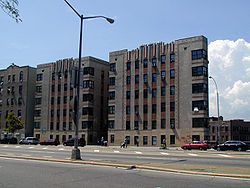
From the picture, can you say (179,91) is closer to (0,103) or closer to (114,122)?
(114,122)

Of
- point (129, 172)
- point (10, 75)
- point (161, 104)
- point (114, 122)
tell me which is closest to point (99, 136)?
point (114, 122)

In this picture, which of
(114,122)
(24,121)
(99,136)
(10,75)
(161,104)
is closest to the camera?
(161,104)

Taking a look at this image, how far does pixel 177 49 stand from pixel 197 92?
9265 mm

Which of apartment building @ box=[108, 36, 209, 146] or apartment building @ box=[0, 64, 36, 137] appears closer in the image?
apartment building @ box=[108, 36, 209, 146]

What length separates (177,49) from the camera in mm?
58219

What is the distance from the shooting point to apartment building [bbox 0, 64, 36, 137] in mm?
78250

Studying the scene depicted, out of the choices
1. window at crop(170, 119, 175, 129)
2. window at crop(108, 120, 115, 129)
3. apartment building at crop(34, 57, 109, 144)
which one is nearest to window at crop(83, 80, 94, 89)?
apartment building at crop(34, 57, 109, 144)

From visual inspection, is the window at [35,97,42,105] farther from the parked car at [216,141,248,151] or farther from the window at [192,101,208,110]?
the parked car at [216,141,248,151]

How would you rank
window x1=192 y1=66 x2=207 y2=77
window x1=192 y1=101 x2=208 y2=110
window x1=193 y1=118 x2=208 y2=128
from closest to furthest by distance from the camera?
window x1=193 y1=118 x2=208 y2=128
window x1=192 y1=101 x2=208 y2=110
window x1=192 y1=66 x2=207 y2=77

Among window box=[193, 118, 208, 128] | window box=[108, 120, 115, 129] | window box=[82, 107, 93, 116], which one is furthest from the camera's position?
window box=[82, 107, 93, 116]

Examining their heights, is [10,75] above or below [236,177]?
above

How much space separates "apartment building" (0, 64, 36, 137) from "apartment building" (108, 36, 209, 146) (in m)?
24.9

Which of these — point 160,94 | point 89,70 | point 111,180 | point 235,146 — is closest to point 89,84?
point 89,70

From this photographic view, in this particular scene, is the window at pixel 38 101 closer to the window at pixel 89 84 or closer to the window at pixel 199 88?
the window at pixel 89 84
